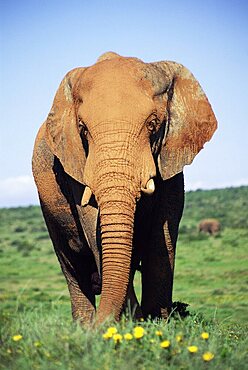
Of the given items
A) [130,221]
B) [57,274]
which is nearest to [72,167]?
[130,221]

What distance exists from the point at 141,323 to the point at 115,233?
1.04 m

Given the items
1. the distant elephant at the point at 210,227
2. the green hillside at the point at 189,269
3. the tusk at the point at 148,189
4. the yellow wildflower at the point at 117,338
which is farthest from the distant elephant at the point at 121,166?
the distant elephant at the point at 210,227

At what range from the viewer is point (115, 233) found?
21.0 feet

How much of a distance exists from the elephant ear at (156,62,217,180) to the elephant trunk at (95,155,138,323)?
90cm

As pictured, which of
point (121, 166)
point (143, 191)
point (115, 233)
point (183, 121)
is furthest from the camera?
point (183, 121)

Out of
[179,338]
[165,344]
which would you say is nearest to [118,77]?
[179,338]

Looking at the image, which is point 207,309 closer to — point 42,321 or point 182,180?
point 182,180

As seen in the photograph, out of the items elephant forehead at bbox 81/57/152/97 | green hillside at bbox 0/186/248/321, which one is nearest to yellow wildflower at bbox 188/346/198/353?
green hillside at bbox 0/186/248/321

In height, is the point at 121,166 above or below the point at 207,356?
above

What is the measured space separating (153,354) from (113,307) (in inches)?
53.1

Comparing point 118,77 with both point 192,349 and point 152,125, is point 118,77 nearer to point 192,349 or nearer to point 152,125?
point 152,125

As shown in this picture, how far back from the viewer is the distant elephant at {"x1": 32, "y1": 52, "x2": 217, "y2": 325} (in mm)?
6473

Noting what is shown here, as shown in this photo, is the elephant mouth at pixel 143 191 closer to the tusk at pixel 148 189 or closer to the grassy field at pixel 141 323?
the tusk at pixel 148 189

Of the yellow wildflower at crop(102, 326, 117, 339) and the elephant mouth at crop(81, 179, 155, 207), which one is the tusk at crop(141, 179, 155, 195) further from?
the yellow wildflower at crop(102, 326, 117, 339)
